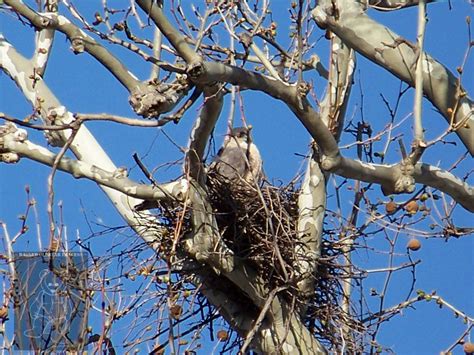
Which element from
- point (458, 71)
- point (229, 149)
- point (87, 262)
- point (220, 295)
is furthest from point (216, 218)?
point (229, 149)

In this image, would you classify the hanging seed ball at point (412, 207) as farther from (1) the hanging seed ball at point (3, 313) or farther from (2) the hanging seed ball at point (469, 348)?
(1) the hanging seed ball at point (3, 313)

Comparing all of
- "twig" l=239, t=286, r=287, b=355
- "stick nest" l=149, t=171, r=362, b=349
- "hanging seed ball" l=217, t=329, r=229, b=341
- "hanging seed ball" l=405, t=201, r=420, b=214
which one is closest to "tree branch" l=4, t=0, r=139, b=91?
"stick nest" l=149, t=171, r=362, b=349

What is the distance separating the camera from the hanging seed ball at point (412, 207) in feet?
18.8

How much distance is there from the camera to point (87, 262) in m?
5.54

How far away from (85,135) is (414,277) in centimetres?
214

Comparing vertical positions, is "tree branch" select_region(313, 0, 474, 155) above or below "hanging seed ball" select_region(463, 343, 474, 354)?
above

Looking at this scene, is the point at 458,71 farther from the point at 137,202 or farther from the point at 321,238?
the point at 137,202

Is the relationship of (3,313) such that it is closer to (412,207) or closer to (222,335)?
(222,335)

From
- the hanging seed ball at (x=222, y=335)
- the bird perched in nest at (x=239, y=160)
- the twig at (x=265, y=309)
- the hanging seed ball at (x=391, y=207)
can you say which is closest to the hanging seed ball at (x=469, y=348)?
the hanging seed ball at (x=391, y=207)

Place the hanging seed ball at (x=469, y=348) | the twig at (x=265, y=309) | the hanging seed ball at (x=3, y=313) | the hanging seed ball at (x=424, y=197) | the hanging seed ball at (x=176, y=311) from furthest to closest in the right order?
the hanging seed ball at (x=424, y=197), the hanging seed ball at (x=469, y=348), the hanging seed ball at (x=3, y=313), the hanging seed ball at (x=176, y=311), the twig at (x=265, y=309)

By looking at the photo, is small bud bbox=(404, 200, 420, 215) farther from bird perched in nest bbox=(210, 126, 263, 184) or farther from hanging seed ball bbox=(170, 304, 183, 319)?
hanging seed ball bbox=(170, 304, 183, 319)

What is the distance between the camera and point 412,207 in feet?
18.8

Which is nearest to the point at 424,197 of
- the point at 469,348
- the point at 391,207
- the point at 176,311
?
the point at 391,207

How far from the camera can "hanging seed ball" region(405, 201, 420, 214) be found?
5734 millimetres
